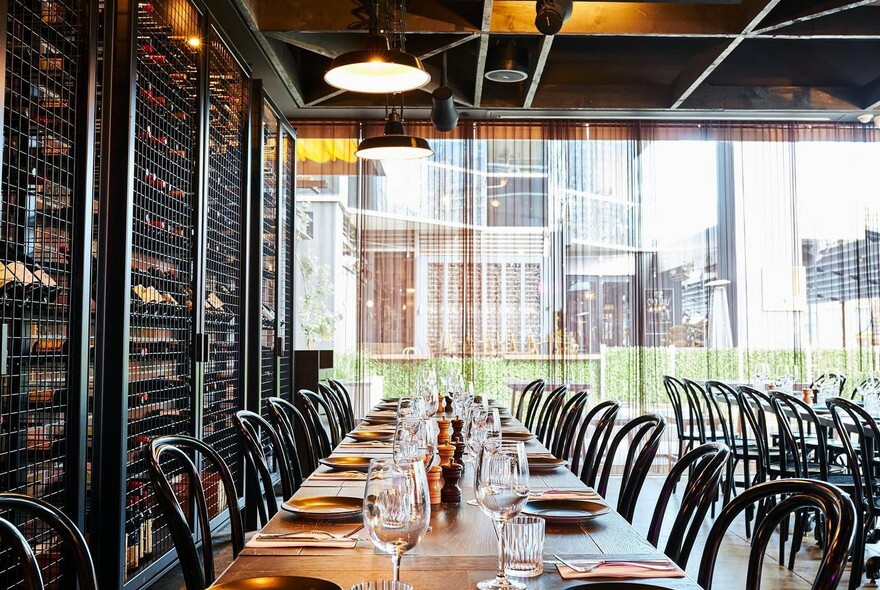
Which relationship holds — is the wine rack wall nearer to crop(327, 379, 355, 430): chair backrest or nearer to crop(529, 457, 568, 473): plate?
crop(327, 379, 355, 430): chair backrest

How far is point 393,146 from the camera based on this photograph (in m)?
5.05

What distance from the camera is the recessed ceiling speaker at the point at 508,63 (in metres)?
6.32

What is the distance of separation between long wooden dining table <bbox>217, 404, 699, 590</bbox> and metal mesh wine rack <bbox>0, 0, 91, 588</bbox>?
3.74 ft

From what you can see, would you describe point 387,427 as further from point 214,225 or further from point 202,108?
point 202,108

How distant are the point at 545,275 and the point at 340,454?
481 centimetres

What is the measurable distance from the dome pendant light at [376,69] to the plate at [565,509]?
75.0 inches

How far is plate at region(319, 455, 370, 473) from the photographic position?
117 inches

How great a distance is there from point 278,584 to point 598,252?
21.5 feet

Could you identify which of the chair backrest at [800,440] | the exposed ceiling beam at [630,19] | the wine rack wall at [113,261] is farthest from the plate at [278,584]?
the exposed ceiling beam at [630,19]

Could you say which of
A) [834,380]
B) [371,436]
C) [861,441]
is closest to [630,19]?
[861,441]

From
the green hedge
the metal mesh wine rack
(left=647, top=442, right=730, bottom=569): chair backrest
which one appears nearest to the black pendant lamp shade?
the metal mesh wine rack

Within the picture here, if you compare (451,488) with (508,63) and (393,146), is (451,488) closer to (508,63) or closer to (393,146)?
(393,146)

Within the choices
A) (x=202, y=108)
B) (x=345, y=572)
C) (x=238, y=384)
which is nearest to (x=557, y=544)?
(x=345, y=572)

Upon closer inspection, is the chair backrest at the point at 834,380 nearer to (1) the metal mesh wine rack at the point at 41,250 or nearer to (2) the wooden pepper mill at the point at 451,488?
(2) the wooden pepper mill at the point at 451,488
